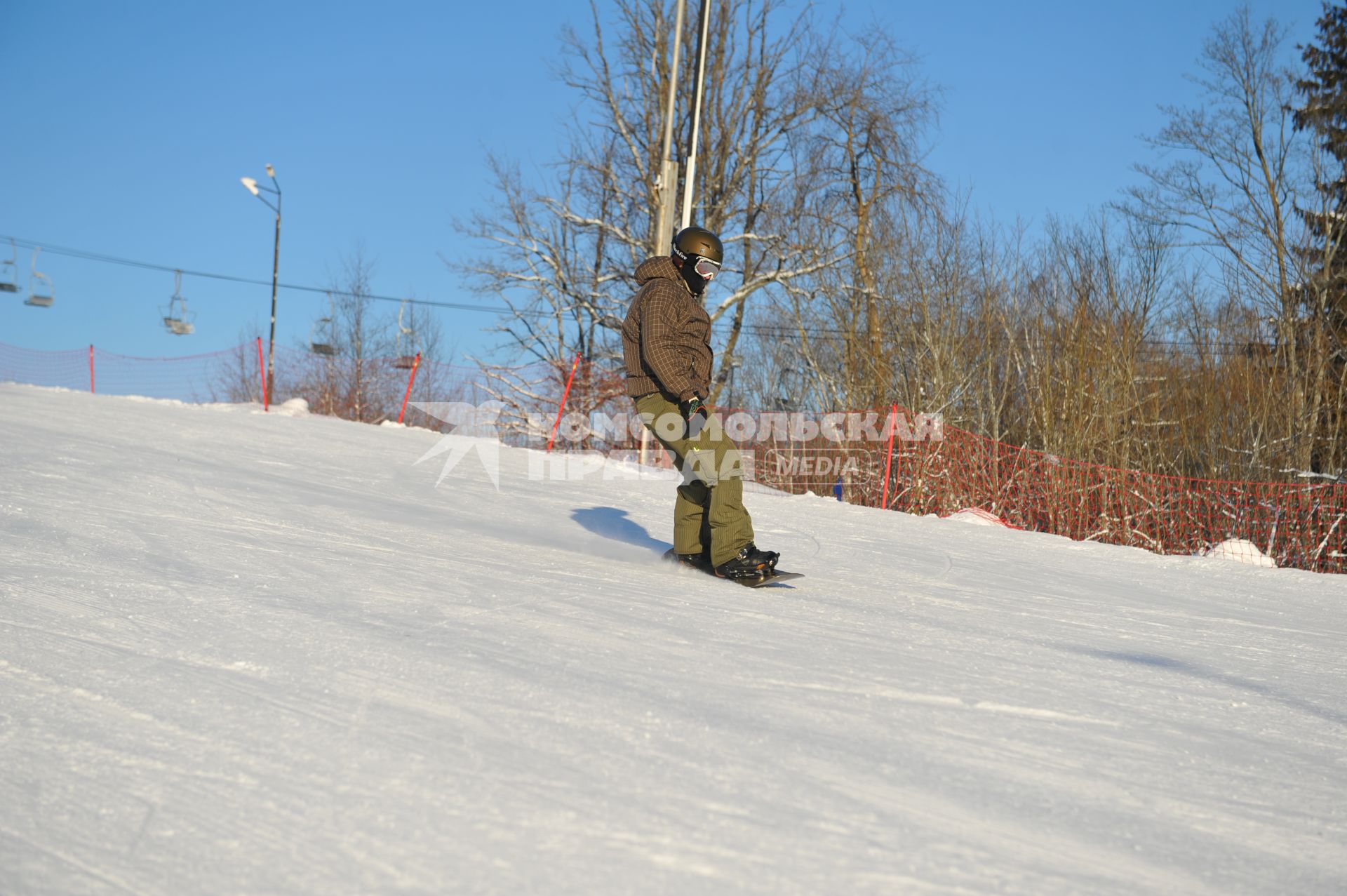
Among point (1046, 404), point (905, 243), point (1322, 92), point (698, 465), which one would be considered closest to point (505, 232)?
point (905, 243)

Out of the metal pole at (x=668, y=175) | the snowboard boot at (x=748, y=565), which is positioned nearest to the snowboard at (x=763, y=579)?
the snowboard boot at (x=748, y=565)

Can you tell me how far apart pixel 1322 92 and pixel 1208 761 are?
816 inches

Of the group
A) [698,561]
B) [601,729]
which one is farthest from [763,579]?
[601,729]

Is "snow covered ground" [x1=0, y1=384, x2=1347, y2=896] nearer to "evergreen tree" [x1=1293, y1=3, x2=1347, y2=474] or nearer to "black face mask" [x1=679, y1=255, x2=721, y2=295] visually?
"black face mask" [x1=679, y1=255, x2=721, y2=295]

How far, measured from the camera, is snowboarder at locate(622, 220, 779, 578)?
15.8 feet

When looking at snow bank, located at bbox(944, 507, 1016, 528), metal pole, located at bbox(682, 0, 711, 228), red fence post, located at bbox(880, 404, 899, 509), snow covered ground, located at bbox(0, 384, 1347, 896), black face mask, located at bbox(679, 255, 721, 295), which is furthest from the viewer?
metal pole, located at bbox(682, 0, 711, 228)

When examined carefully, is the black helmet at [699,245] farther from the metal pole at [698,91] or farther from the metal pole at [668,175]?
the metal pole at [668,175]

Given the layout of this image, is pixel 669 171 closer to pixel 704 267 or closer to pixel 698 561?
pixel 704 267

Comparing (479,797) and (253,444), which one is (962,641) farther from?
(253,444)

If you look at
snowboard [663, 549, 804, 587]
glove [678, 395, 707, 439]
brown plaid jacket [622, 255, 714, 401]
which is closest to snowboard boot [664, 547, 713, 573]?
snowboard [663, 549, 804, 587]

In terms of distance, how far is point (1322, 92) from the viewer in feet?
61.5

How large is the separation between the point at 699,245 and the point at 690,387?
689 millimetres

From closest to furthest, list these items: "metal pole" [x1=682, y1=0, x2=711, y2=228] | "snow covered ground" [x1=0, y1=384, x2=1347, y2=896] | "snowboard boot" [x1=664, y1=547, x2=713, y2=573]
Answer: "snow covered ground" [x1=0, y1=384, x2=1347, y2=896]
"snowboard boot" [x1=664, y1=547, x2=713, y2=573]
"metal pole" [x1=682, y1=0, x2=711, y2=228]

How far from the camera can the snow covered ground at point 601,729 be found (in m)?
1.77
